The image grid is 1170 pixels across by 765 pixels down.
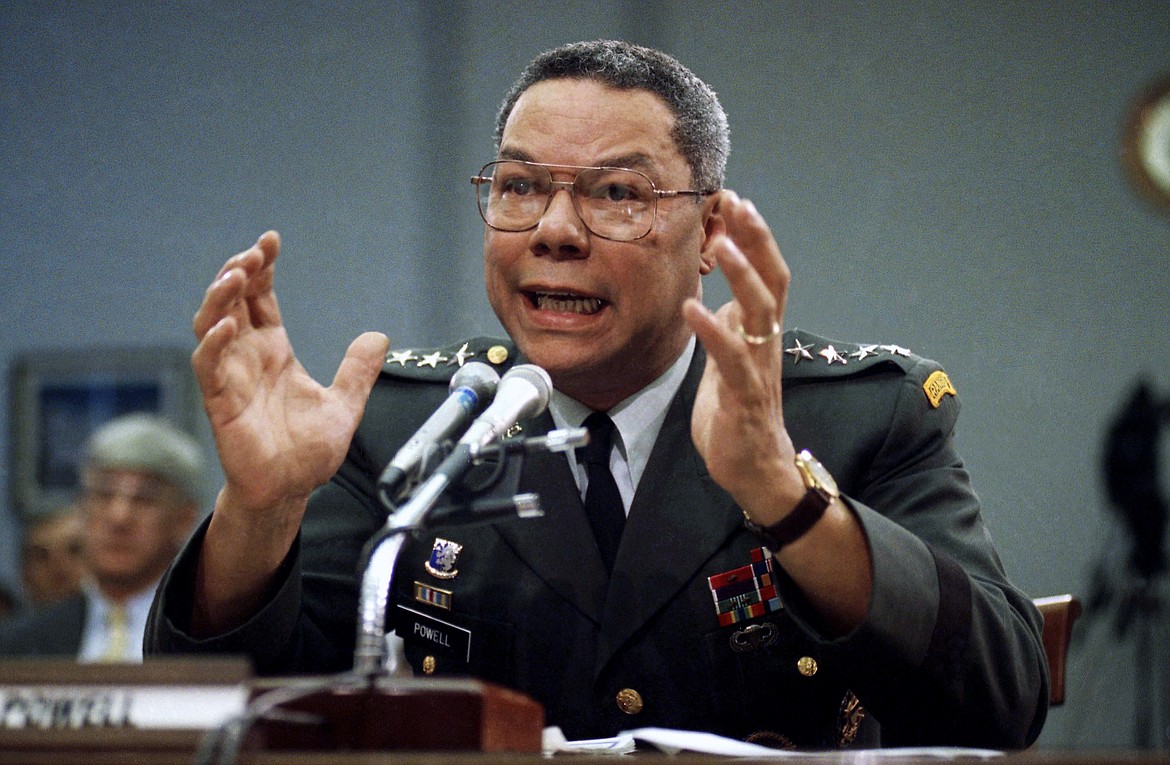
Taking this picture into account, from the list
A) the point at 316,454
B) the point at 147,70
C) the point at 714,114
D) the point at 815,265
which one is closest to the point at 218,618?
the point at 316,454

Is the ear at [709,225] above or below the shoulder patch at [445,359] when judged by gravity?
above

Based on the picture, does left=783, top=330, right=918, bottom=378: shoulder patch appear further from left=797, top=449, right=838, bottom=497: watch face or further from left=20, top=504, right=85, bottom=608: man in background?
left=20, top=504, right=85, bottom=608: man in background

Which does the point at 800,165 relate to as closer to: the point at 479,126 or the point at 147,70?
the point at 479,126

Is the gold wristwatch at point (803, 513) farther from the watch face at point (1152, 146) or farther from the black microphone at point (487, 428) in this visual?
the watch face at point (1152, 146)

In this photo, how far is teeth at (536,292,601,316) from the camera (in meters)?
1.74

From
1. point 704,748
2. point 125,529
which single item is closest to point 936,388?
point 704,748

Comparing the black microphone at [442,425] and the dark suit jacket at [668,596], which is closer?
the black microphone at [442,425]

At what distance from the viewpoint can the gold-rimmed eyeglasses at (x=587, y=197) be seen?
1.73 meters


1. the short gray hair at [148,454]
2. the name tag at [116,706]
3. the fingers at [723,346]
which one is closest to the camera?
the name tag at [116,706]

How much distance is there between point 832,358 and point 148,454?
79.2 inches

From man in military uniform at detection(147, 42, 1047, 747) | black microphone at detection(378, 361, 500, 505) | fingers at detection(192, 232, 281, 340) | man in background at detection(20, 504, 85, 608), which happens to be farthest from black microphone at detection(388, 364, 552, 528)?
man in background at detection(20, 504, 85, 608)

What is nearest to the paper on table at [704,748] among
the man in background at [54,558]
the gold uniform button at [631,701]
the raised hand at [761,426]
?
the raised hand at [761,426]

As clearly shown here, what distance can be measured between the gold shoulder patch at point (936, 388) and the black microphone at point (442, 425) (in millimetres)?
638

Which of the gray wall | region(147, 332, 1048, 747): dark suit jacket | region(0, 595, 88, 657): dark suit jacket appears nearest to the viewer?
region(147, 332, 1048, 747): dark suit jacket
